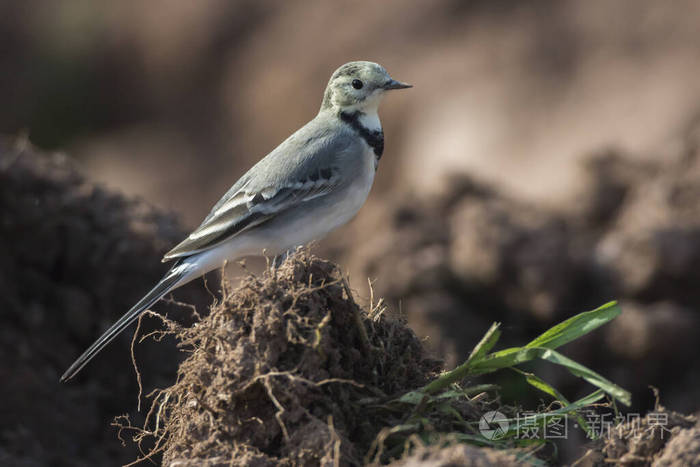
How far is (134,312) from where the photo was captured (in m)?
4.08

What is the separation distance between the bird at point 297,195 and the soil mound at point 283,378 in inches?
60.9

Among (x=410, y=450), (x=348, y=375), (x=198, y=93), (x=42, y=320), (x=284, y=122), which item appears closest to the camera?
(x=410, y=450)

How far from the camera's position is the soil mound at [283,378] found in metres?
2.74

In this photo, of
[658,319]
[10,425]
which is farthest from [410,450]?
[658,319]

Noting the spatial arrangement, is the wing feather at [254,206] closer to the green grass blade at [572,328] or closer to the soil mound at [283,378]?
the soil mound at [283,378]

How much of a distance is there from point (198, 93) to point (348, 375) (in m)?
12.4

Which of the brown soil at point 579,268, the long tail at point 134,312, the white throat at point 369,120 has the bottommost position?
the brown soil at point 579,268

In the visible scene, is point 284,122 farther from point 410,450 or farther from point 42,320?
point 410,450

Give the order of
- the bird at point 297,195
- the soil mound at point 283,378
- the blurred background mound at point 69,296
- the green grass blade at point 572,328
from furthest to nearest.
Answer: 1. the blurred background mound at point 69,296
2. the bird at point 297,195
3. the green grass blade at point 572,328
4. the soil mound at point 283,378

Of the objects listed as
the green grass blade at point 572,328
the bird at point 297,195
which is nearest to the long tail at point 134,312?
the bird at point 297,195

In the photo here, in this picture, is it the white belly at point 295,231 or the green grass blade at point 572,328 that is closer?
the green grass blade at point 572,328

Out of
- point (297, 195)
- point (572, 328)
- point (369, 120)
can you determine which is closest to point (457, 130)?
point (369, 120)

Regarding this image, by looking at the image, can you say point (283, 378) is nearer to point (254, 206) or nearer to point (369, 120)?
point (254, 206)

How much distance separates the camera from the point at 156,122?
15.1 meters
